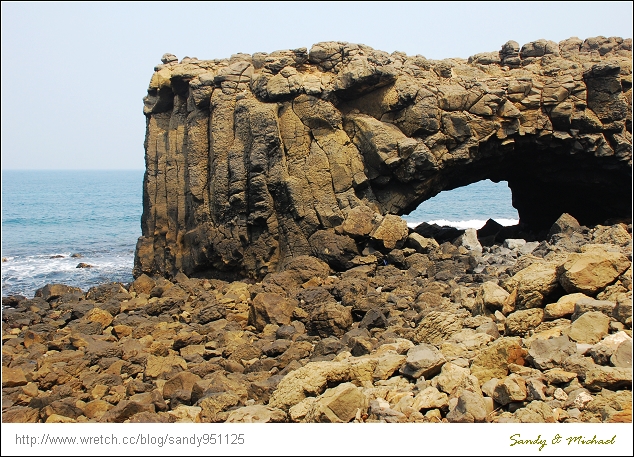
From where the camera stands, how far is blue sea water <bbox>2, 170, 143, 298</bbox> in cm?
3141

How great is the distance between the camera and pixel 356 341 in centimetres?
1228

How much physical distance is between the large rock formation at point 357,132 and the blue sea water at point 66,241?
36.7ft

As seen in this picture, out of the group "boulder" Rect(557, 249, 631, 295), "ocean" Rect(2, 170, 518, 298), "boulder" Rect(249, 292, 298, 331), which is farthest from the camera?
"ocean" Rect(2, 170, 518, 298)

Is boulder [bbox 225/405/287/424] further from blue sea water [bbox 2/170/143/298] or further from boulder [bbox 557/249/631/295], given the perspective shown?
blue sea water [bbox 2/170/143/298]

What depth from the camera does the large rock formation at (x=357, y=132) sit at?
19.8 metres

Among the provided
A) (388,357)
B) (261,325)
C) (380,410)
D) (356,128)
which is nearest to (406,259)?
(356,128)

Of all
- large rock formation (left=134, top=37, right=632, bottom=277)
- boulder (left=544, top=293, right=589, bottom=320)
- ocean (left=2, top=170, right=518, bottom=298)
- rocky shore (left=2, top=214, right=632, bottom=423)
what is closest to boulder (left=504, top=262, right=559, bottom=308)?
rocky shore (left=2, top=214, right=632, bottom=423)

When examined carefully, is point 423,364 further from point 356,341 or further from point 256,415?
point 356,341

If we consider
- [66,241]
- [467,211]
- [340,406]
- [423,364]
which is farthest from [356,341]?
[467,211]

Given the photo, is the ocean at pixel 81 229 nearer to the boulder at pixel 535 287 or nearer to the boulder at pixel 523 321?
the boulder at pixel 535 287

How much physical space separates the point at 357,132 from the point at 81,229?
143ft

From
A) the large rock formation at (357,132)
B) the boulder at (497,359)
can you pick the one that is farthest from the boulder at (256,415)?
the large rock formation at (357,132)

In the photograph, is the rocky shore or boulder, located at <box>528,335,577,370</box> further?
boulder, located at <box>528,335,577,370</box>

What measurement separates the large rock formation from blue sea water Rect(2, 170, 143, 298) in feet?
36.7
